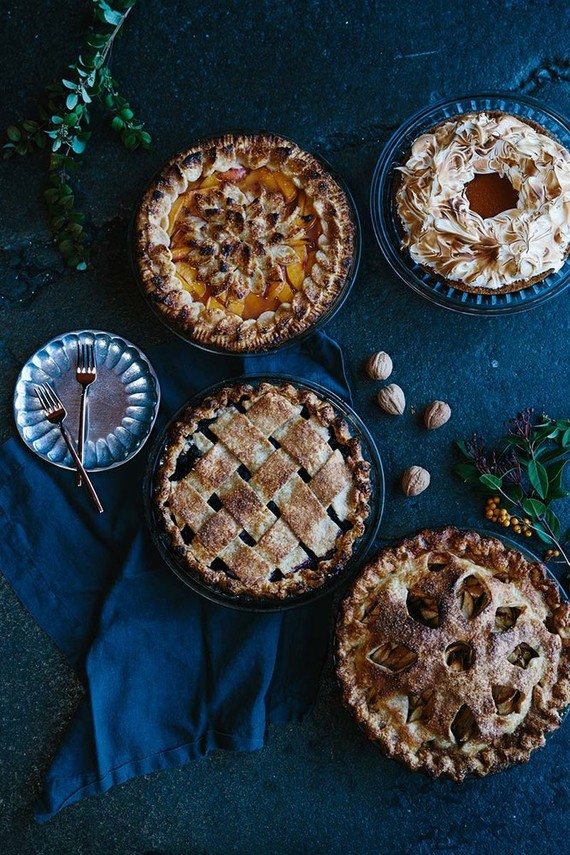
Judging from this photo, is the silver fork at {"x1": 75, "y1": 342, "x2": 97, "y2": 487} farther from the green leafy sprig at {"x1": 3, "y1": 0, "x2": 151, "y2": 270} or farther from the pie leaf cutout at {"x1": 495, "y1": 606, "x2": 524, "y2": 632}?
the pie leaf cutout at {"x1": 495, "y1": 606, "x2": 524, "y2": 632}

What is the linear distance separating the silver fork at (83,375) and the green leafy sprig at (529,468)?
1128mm

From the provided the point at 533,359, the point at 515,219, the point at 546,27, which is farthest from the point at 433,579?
the point at 546,27

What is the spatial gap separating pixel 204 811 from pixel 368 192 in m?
1.98

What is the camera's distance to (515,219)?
202cm

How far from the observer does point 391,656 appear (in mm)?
2121

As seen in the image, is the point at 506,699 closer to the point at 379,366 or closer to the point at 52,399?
the point at 379,366

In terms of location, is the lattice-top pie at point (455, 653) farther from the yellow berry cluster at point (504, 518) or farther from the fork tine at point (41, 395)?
the fork tine at point (41, 395)

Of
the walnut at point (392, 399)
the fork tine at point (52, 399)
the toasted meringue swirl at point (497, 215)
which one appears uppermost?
the toasted meringue swirl at point (497, 215)

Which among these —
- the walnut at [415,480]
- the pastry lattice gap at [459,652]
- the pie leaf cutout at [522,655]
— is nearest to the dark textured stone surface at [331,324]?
the walnut at [415,480]

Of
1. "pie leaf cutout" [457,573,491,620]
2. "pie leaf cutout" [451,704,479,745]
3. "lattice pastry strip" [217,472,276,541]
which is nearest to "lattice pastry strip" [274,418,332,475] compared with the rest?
"lattice pastry strip" [217,472,276,541]

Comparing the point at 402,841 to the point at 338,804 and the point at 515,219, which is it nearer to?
the point at 338,804

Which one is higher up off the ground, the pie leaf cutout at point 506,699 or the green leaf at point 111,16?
the green leaf at point 111,16

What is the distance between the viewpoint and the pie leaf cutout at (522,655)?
6.91 ft

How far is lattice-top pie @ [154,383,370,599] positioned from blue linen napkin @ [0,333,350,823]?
14 cm
